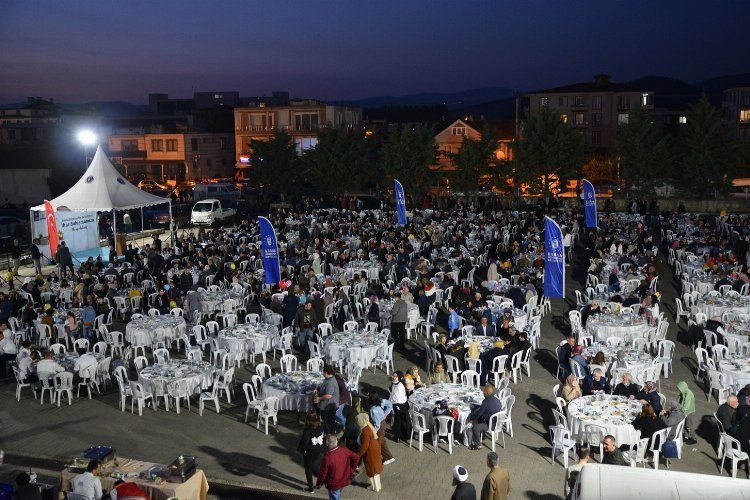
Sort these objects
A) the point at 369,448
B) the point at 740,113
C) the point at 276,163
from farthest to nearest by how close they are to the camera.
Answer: the point at 740,113
the point at 276,163
the point at 369,448

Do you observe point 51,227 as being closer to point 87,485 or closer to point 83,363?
point 83,363

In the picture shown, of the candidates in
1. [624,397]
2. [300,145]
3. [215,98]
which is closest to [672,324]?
[624,397]

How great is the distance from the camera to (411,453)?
42.6ft

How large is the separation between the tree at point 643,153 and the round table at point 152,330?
112 feet

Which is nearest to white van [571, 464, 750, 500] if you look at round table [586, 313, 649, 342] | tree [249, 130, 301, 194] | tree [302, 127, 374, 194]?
round table [586, 313, 649, 342]

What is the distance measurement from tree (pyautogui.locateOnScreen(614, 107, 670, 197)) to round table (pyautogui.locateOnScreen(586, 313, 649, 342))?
29501mm

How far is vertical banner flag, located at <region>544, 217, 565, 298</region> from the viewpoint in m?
18.0

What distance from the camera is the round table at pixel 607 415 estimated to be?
40.6ft

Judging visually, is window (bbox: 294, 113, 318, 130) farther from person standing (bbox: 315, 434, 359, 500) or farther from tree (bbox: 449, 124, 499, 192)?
person standing (bbox: 315, 434, 359, 500)

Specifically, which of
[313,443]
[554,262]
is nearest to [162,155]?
[554,262]

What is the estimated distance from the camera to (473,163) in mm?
46312

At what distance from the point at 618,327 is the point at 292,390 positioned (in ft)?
26.9

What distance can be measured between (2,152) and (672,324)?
56933mm

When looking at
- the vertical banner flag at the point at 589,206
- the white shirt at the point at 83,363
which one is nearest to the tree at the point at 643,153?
the vertical banner flag at the point at 589,206
